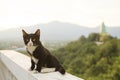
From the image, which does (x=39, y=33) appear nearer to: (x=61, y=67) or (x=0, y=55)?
(x=61, y=67)

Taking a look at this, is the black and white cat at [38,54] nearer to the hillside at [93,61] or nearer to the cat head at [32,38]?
the cat head at [32,38]

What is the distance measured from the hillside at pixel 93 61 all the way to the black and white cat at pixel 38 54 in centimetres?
1810

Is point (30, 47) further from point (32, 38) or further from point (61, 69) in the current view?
point (61, 69)

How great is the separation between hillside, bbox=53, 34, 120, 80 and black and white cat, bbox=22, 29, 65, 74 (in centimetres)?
1810

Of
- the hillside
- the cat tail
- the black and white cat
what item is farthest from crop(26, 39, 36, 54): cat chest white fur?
the hillside

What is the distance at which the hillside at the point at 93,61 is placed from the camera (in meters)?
21.5

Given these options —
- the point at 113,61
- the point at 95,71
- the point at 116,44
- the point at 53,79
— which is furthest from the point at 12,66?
the point at 116,44

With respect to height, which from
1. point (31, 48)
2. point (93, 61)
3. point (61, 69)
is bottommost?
point (93, 61)

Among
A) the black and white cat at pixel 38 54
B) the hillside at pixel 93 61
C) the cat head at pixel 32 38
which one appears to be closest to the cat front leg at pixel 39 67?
the black and white cat at pixel 38 54

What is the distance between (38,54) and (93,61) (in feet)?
79.4

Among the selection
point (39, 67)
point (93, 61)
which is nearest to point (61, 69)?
point (39, 67)

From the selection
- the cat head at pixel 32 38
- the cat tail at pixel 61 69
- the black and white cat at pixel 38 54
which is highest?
the cat head at pixel 32 38

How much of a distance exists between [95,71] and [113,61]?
2455mm

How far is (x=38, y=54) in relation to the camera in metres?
1.55
